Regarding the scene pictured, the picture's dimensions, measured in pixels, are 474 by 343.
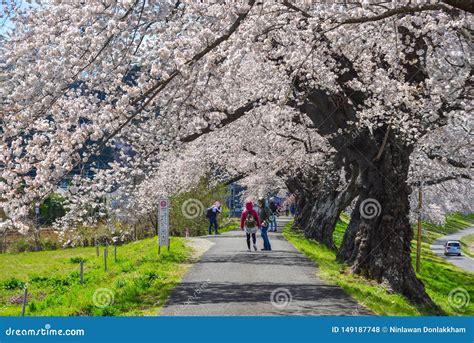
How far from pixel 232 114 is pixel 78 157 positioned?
9206 millimetres

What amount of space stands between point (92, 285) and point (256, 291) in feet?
17.4

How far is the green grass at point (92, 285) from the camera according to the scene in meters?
12.1

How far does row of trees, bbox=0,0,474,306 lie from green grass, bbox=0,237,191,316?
183cm

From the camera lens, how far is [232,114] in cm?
1858

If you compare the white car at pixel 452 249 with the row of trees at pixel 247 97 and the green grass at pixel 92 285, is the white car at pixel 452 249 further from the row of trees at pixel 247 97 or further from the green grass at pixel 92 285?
the green grass at pixel 92 285

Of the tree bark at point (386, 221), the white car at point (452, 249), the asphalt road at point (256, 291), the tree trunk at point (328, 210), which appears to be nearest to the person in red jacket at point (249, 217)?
the asphalt road at point (256, 291)

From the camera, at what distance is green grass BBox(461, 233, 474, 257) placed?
257 feet

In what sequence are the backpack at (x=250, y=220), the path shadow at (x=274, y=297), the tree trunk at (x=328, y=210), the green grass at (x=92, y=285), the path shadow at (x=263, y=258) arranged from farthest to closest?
the tree trunk at (x=328, y=210)
the backpack at (x=250, y=220)
the path shadow at (x=263, y=258)
the green grass at (x=92, y=285)
the path shadow at (x=274, y=297)

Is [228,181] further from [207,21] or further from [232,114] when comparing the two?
[207,21]

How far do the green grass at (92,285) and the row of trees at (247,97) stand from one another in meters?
1.83

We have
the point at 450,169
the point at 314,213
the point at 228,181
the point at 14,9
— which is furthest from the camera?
the point at 228,181

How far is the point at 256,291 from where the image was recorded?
44.1 feet

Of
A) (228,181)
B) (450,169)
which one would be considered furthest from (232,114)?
(228,181)

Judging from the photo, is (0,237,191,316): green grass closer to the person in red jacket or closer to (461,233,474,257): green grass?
the person in red jacket
